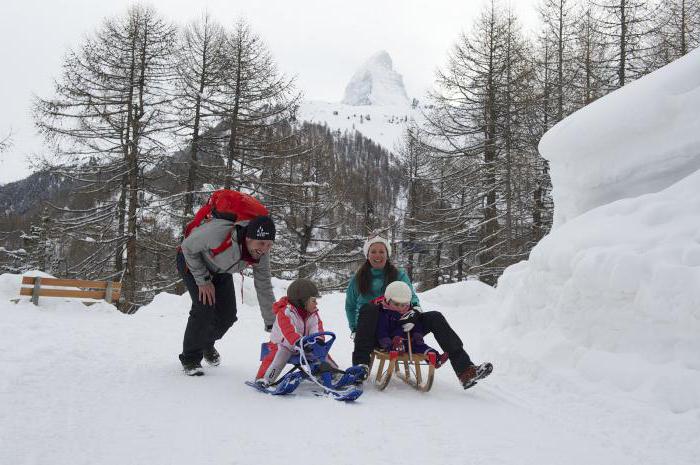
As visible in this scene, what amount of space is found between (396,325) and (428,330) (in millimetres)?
278

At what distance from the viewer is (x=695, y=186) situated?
4.59 metres

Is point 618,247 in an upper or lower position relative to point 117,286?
upper

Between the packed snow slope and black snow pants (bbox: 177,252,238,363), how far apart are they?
25 centimetres

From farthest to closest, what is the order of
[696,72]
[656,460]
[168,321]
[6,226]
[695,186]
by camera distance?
[6,226] < [168,321] < [696,72] < [695,186] < [656,460]

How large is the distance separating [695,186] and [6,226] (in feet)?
151

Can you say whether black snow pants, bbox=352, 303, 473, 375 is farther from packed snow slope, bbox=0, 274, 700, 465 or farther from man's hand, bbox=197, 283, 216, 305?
man's hand, bbox=197, 283, 216, 305

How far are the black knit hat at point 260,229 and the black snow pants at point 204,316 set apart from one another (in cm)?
63

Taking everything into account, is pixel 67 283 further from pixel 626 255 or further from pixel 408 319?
pixel 626 255

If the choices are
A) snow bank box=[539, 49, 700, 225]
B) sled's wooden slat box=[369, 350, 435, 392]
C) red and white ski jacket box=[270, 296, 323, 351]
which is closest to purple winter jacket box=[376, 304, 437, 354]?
sled's wooden slat box=[369, 350, 435, 392]

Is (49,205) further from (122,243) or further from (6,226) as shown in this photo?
(6,226)

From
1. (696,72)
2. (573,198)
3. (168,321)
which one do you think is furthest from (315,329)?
(168,321)

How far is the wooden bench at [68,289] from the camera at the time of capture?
458 inches

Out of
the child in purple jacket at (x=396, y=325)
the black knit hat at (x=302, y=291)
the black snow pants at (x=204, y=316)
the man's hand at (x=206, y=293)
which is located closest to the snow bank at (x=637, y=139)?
the child in purple jacket at (x=396, y=325)

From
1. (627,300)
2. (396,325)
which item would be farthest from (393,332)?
(627,300)
